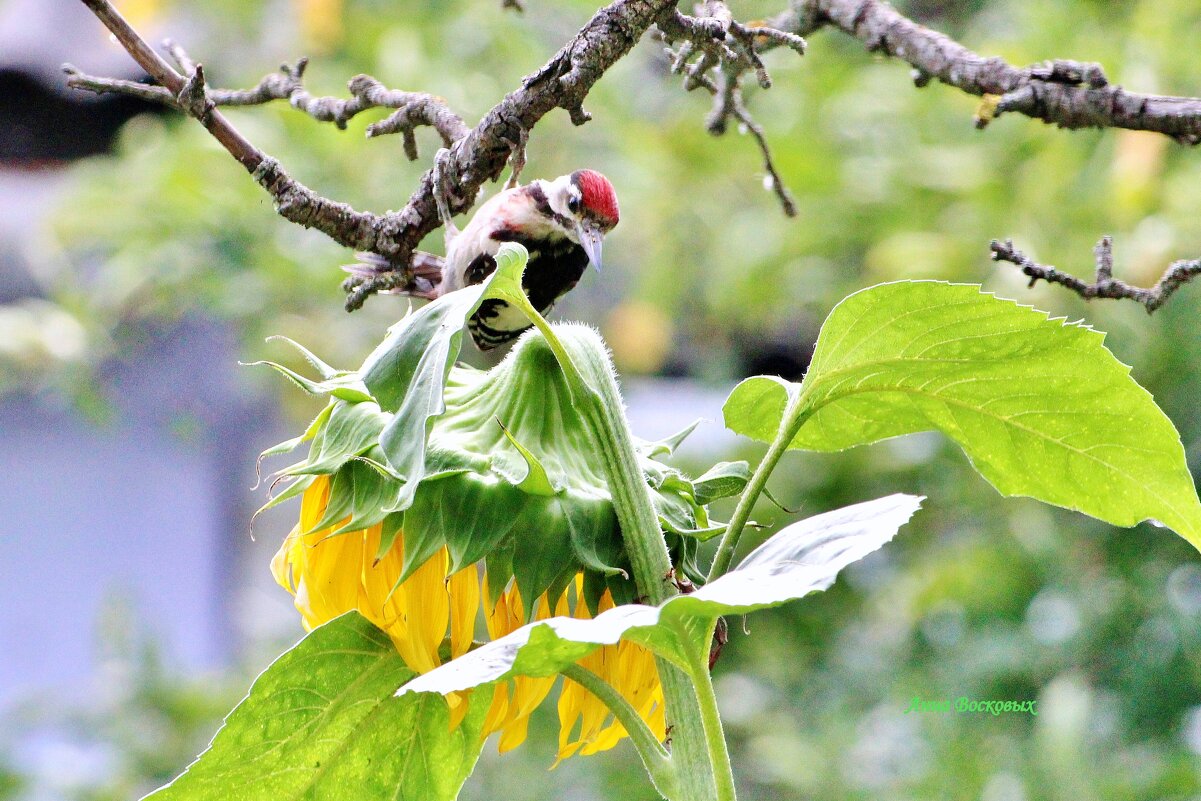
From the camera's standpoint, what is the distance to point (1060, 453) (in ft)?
1.79

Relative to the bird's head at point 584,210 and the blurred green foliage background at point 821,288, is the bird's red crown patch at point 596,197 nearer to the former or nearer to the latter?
the bird's head at point 584,210

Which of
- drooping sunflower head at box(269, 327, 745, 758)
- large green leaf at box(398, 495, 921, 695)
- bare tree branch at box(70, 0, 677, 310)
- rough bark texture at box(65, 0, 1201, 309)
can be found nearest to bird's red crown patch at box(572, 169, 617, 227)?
rough bark texture at box(65, 0, 1201, 309)

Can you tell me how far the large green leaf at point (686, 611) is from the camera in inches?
15.4

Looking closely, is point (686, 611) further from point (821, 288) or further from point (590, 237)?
point (821, 288)

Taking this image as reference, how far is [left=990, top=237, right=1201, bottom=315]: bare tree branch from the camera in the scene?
630 millimetres

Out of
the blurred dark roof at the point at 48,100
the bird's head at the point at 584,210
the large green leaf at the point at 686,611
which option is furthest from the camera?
the blurred dark roof at the point at 48,100

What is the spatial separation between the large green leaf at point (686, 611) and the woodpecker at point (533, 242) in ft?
1.65

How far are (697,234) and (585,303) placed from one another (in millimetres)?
294

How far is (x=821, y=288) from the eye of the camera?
2178 millimetres

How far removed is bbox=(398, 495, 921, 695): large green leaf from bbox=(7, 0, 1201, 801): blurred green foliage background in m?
1.19

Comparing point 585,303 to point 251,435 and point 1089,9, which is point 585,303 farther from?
point 251,435

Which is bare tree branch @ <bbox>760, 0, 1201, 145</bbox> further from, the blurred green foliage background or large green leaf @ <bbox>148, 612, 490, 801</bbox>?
the blurred green foliage background

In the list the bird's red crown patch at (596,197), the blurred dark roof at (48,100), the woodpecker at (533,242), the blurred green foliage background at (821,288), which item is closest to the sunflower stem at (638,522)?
the woodpecker at (533,242)

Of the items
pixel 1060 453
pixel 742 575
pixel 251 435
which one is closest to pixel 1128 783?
pixel 1060 453
